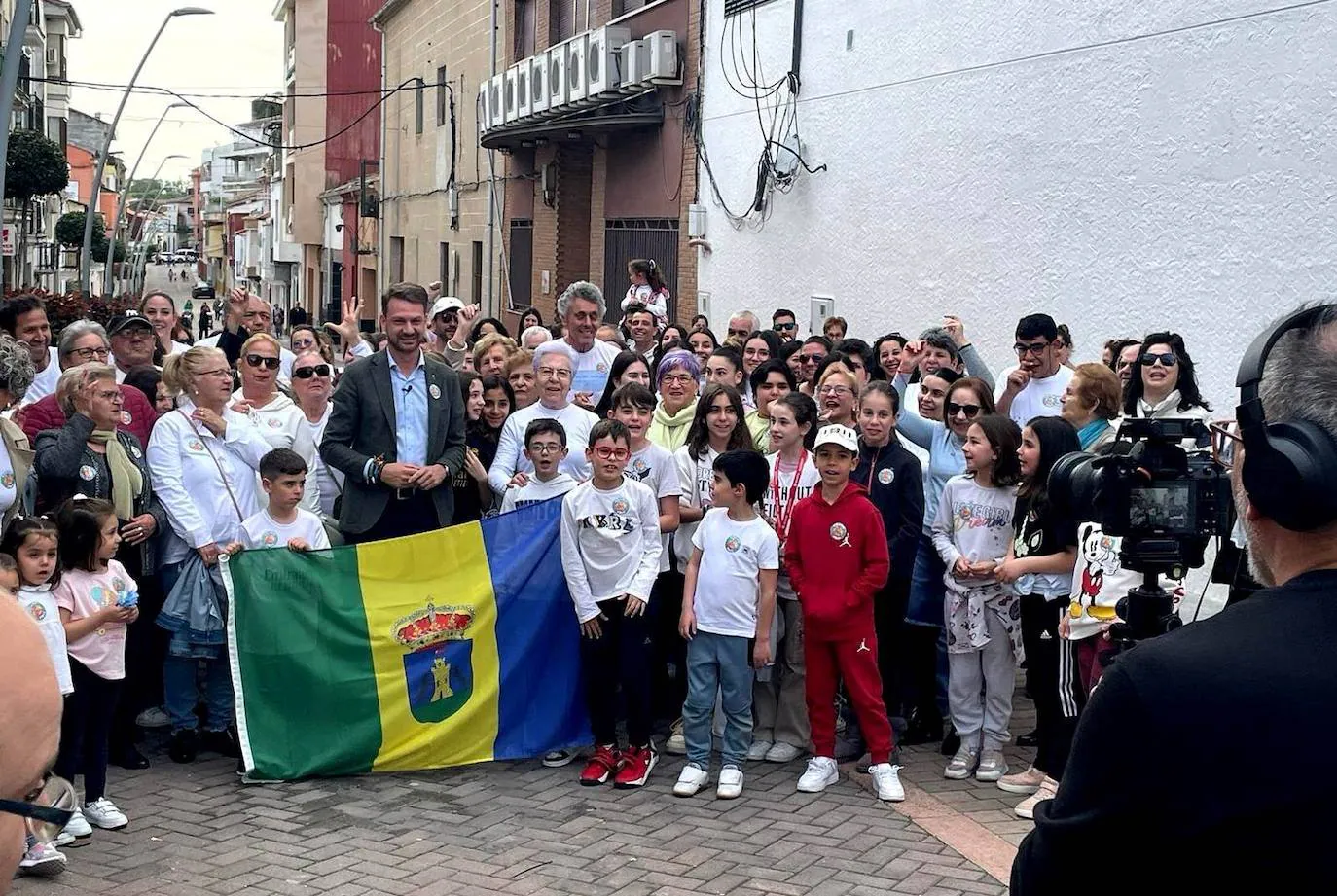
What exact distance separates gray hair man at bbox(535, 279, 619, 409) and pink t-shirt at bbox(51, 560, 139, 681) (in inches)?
147

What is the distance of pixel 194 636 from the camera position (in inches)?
274

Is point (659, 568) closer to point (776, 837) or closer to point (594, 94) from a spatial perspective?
point (776, 837)

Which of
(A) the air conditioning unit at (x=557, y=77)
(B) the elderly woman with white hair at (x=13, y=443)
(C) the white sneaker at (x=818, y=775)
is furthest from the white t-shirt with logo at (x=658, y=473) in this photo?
(A) the air conditioning unit at (x=557, y=77)

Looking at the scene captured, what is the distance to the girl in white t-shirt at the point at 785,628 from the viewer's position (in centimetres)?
727

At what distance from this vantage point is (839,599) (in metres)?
6.73

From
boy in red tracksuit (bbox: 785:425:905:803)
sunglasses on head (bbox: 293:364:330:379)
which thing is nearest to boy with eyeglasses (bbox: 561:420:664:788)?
boy in red tracksuit (bbox: 785:425:905:803)

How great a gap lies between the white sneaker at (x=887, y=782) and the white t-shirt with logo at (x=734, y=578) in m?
0.85

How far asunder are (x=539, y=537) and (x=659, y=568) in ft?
2.10

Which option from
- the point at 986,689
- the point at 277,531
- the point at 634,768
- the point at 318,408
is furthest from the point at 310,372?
the point at 986,689

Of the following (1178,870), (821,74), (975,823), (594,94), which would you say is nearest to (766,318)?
(821,74)

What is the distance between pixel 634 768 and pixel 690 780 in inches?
11.6

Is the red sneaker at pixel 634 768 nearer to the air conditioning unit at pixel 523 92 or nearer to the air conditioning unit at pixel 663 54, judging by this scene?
the air conditioning unit at pixel 663 54

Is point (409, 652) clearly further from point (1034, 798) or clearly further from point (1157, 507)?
point (1157, 507)

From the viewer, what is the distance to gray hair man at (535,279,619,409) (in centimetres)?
955
